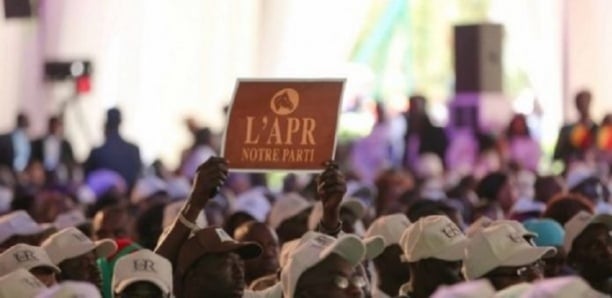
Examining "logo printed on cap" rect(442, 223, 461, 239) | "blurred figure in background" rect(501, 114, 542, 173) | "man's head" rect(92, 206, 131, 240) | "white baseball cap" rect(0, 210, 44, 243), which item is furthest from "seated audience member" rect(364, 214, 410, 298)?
"blurred figure in background" rect(501, 114, 542, 173)

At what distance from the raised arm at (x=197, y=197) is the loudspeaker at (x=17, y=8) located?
23.6ft

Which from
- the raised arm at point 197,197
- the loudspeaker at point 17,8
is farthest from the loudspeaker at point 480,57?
the raised arm at point 197,197

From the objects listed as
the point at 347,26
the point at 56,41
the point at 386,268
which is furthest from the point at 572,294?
the point at 347,26

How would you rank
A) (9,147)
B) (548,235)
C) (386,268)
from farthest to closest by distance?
→ (9,147) → (548,235) → (386,268)

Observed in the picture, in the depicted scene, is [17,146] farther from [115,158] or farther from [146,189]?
[146,189]

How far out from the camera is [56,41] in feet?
87.0

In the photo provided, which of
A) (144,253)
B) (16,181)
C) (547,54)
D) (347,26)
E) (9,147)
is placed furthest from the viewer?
(347,26)

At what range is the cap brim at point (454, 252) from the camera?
10.2m

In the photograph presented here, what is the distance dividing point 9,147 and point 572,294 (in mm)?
15504

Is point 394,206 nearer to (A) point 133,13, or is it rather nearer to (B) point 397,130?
(B) point 397,130

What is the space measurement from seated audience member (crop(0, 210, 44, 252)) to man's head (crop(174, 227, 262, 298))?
232cm

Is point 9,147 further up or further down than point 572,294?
further down

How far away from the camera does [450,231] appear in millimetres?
10367

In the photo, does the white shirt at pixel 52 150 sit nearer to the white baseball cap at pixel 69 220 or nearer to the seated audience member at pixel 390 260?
the white baseball cap at pixel 69 220
